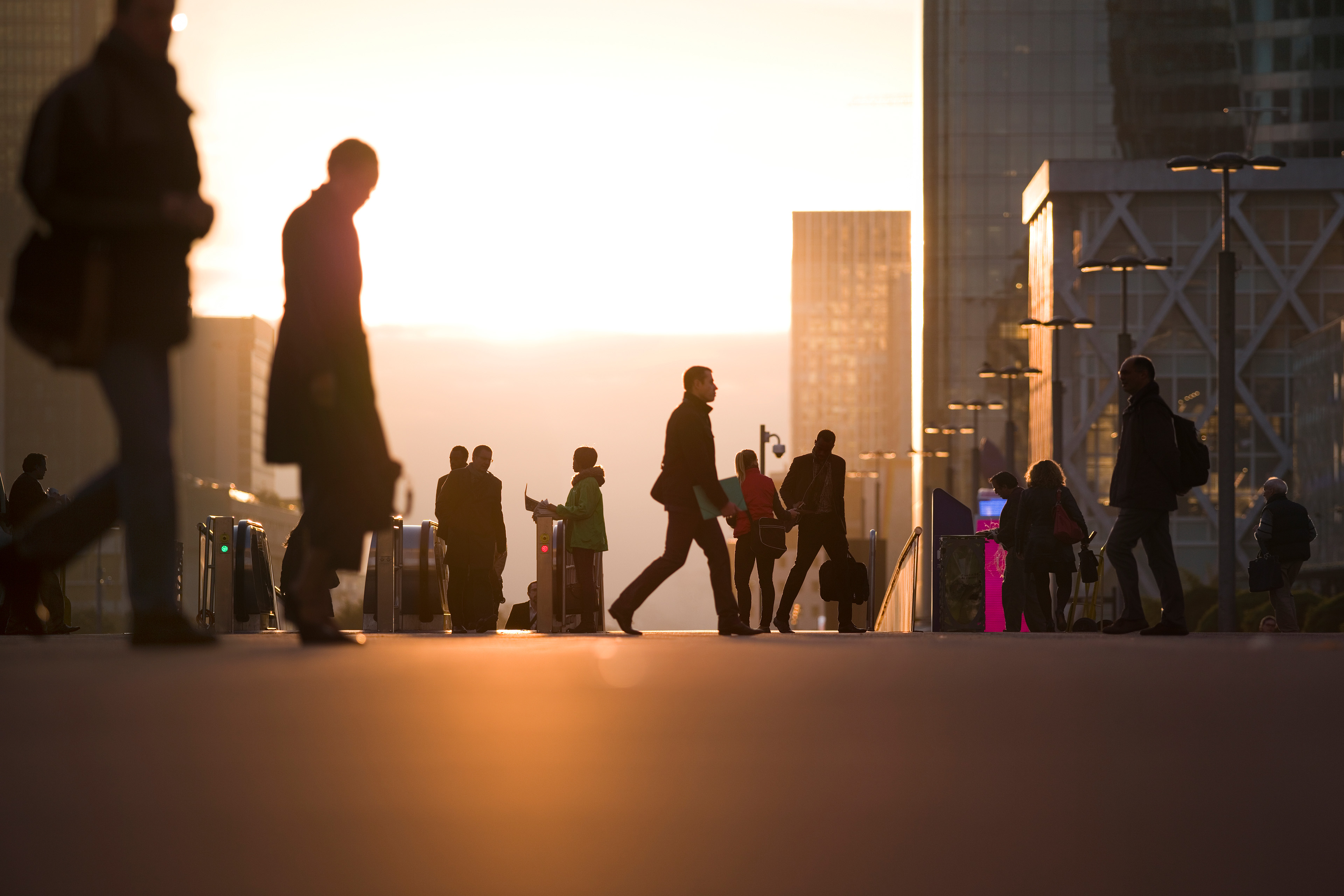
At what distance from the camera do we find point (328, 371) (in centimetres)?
742

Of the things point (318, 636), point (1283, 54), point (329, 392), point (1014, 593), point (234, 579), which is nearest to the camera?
point (329, 392)

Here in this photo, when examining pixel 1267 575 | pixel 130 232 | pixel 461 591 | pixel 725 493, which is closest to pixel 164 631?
pixel 130 232

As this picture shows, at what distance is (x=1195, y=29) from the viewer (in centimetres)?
11031

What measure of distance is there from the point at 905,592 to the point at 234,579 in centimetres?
953

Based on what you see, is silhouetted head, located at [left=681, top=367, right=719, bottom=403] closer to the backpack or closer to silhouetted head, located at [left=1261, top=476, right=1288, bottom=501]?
the backpack

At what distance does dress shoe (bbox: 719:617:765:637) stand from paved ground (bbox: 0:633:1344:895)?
7067mm

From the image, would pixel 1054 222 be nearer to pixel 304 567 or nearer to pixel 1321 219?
pixel 1321 219

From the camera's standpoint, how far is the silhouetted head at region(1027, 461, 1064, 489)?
703 inches

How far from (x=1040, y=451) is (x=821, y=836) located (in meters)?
94.0

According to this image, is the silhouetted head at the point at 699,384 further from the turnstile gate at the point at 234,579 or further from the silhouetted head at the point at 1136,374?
the turnstile gate at the point at 234,579

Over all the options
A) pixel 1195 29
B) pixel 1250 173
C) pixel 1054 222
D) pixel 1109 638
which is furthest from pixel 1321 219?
pixel 1109 638

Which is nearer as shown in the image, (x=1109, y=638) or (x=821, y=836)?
(x=821, y=836)

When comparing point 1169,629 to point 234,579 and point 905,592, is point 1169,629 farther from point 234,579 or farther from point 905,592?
point 905,592

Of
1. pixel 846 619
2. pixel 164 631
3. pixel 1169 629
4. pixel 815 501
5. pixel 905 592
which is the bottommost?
pixel 905 592
